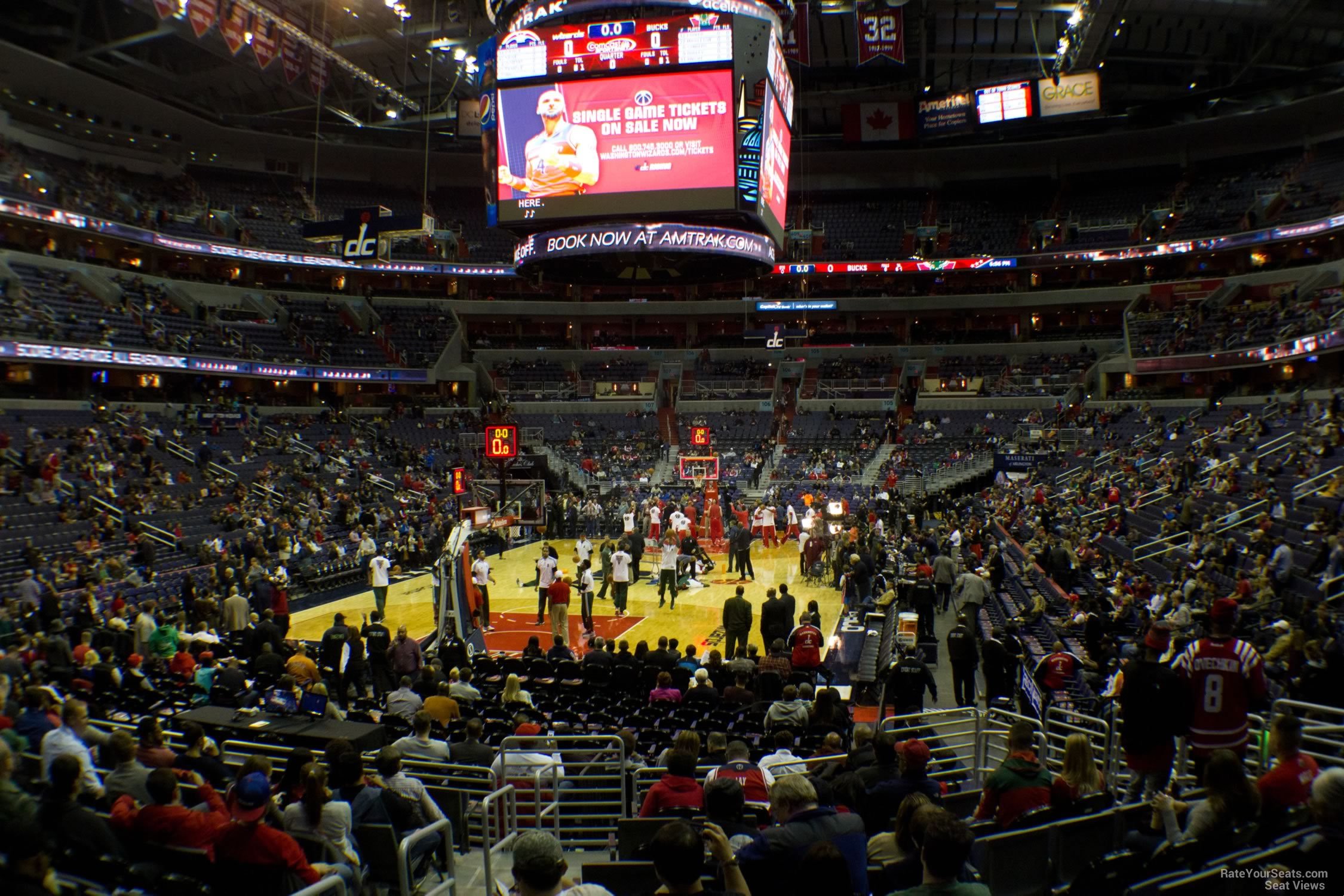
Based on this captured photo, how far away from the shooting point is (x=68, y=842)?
4266mm

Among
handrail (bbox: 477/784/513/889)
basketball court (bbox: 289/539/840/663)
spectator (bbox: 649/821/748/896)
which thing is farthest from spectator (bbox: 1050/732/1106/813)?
basketball court (bbox: 289/539/840/663)

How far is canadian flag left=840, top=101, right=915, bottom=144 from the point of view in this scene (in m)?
44.1

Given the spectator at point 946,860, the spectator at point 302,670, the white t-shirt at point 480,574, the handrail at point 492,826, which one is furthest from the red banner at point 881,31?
the spectator at point 946,860

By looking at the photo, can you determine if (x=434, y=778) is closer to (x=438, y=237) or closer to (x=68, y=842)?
(x=68, y=842)

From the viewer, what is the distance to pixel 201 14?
22047mm

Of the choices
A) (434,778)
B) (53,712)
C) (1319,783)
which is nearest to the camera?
(1319,783)

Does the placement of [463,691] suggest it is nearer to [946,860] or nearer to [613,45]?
[946,860]

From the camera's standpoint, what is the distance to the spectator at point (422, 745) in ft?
22.9

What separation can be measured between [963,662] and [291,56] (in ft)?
86.6

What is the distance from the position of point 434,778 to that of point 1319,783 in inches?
235

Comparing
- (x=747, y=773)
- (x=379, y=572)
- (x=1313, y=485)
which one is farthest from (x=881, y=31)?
(x=747, y=773)

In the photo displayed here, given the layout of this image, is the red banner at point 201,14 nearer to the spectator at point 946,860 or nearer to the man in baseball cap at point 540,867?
the man in baseball cap at point 540,867

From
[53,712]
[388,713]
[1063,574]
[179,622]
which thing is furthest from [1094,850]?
[179,622]

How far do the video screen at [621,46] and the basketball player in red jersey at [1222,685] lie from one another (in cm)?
1376
